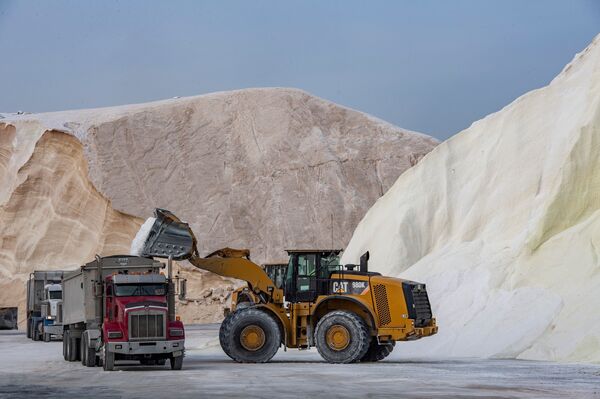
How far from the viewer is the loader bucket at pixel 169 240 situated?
27.0 meters

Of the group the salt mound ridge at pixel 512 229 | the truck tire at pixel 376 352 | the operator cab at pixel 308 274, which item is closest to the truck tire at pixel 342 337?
the operator cab at pixel 308 274

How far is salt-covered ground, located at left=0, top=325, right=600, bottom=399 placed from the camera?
17.3 metres

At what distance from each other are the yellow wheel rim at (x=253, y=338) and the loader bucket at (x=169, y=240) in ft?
8.23

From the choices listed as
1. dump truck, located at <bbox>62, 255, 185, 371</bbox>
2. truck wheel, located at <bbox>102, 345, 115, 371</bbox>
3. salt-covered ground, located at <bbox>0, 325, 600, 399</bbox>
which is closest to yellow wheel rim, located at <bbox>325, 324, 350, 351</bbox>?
salt-covered ground, located at <bbox>0, 325, 600, 399</bbox>

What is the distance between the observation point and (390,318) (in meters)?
26.2

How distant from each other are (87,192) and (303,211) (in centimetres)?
1518

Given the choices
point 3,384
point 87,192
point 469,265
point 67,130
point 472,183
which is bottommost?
point 3,384

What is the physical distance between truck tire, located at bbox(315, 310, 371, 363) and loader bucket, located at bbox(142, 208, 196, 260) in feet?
13.2

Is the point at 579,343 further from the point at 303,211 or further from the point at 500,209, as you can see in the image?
the point at 303,211

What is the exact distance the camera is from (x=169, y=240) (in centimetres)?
2714

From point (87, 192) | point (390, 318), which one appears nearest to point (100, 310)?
point (390, 318)

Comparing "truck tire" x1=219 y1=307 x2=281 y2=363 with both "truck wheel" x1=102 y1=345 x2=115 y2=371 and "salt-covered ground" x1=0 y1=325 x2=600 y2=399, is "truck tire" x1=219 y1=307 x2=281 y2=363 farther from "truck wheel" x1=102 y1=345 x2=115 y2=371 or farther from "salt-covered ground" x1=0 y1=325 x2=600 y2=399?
"truck wheel" x1=102 y1=345 x2=115 y2=371

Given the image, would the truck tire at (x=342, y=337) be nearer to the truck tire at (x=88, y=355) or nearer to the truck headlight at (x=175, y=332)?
the truck headlight at (x=175, y=332)

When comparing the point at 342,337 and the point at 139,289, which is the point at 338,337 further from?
the point at 139,289
